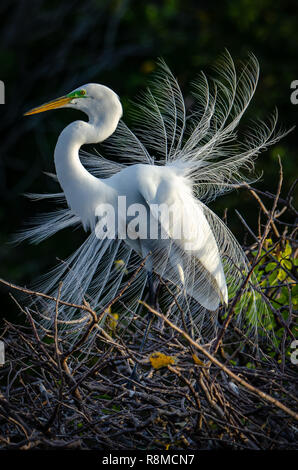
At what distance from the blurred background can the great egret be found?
1923 millimetres

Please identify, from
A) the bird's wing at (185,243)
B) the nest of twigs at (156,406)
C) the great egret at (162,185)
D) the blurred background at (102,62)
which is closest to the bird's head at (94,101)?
the great egret at (162,185)

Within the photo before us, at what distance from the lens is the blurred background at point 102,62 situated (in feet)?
17.3

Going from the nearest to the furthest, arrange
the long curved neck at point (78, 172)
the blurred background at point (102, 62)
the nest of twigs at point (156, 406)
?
1. the nest of twigs at point (156, 406)
2. the long curved neck at point (78, 172)
3. the blurred background at point (102, 62)

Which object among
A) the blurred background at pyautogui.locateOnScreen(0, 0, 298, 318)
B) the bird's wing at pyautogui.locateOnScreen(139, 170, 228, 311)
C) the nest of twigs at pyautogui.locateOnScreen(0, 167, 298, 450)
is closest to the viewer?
the nest of twigs at pyautogui.locateOnScreen(0, 167, 298, 450)

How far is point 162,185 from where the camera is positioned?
257 cm

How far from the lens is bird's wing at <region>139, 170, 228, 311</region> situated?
255 centimetres

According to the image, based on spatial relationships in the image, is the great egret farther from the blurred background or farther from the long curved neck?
the blurred background

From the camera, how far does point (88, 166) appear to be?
299 cm

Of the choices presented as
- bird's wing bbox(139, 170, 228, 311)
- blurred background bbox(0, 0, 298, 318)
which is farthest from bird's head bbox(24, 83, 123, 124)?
blurred background bbox(0, 0, 298, 318)

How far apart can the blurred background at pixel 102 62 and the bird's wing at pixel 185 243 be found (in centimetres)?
205

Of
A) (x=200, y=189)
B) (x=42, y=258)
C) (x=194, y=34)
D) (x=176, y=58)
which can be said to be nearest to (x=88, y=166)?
(x=200, y=189)

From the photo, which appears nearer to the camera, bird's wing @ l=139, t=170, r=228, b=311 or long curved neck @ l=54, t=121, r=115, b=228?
long curved neck @ l=54, t=121, r=115, b=228

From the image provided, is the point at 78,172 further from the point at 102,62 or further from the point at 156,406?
the point at 102,62

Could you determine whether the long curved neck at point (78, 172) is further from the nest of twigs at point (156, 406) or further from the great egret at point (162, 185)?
the nest of twigs at point (156, 406)
